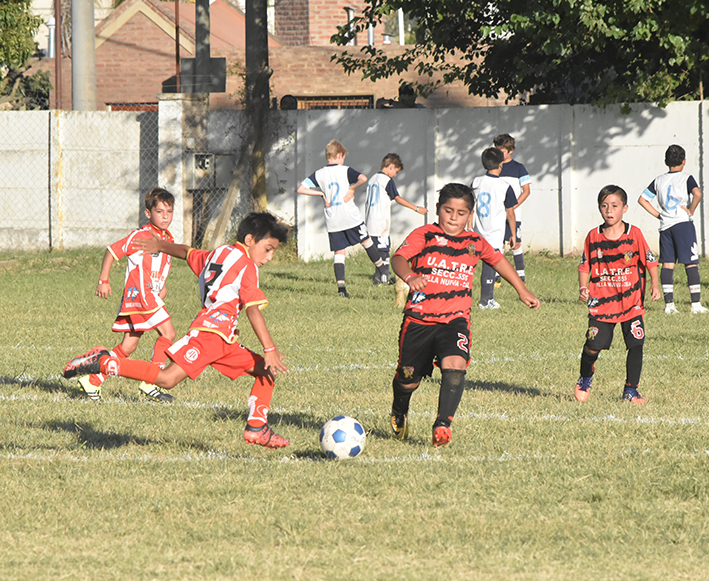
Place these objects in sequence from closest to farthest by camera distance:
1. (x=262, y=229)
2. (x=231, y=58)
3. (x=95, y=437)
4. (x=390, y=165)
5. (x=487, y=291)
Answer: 1. (x=262, y=229)
2. (x=95, y=437)
3. (x=487, y=291)
4. (x=390, y=165)
5. (x=231, y=58)

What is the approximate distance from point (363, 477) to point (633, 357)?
2.89 meters

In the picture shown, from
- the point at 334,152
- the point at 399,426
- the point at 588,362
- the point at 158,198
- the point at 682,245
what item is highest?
the point at 334,152

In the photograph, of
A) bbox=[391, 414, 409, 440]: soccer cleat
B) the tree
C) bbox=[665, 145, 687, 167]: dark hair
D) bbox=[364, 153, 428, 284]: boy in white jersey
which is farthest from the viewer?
the tree

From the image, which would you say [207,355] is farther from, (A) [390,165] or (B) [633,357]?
(A) [390,165]

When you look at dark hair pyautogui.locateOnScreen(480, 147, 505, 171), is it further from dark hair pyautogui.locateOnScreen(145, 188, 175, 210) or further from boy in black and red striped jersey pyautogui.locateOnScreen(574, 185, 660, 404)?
dark hair pyautogui.locateOnScreen(145, 188, 175, 210)

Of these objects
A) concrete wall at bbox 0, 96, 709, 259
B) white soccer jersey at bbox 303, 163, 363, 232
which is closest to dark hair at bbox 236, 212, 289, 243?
white soccer jersey at bbox 303, 163, 363, 232

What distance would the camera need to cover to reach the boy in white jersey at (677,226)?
11.6 metres

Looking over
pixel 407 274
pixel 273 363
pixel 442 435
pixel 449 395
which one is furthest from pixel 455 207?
pixel 273 363

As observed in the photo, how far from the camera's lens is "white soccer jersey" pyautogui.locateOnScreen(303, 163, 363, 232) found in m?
13.2

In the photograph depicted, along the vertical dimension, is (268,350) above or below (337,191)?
below

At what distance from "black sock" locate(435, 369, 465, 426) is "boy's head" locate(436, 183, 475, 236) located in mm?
873

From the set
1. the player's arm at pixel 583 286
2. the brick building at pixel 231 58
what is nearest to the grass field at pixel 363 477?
the player's arm at pixel 583 286

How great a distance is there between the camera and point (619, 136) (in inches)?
673

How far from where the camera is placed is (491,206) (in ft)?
38.8
